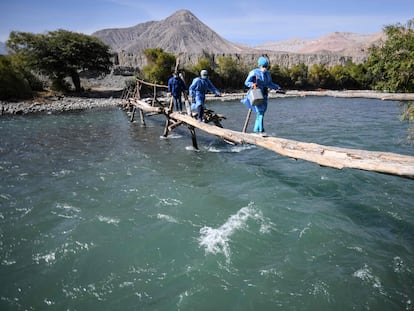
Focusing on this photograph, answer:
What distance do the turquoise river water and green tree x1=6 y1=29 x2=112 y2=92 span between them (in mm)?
26849

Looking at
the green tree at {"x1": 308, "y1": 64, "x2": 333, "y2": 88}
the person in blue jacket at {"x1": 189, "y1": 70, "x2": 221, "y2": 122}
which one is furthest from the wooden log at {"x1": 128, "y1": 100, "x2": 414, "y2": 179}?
the green tree at {"x1": 308, "y1": 64, "x2": 333, "y2": 88}

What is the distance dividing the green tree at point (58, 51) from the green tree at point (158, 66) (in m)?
7.21

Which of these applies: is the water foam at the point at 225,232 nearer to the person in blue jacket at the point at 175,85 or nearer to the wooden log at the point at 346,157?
the wooden log at the point at 346,157

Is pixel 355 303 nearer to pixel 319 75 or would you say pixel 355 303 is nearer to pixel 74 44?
pixel 74 44

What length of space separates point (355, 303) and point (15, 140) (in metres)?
17.2

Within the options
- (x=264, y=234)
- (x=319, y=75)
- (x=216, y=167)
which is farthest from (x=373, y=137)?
(x=319, y=75)

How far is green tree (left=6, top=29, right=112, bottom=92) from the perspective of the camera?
33.5 meters

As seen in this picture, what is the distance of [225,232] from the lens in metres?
6.33

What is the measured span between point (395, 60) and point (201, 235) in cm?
1008

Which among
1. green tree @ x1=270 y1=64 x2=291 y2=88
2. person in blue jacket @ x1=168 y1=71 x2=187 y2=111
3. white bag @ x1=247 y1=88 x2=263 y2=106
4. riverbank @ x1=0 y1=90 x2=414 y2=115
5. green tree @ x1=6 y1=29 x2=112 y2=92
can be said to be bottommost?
riverbank @ x1=0 y1=90 x2=414 y2=115

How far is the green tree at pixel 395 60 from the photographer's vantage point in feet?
33.9

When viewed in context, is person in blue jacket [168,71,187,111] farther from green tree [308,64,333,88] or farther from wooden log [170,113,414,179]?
green tree [308,64,333,88]

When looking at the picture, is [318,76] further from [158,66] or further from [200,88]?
[200,88]

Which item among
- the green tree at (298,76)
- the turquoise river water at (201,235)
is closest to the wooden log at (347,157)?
the turquoise river water at (201,235)
